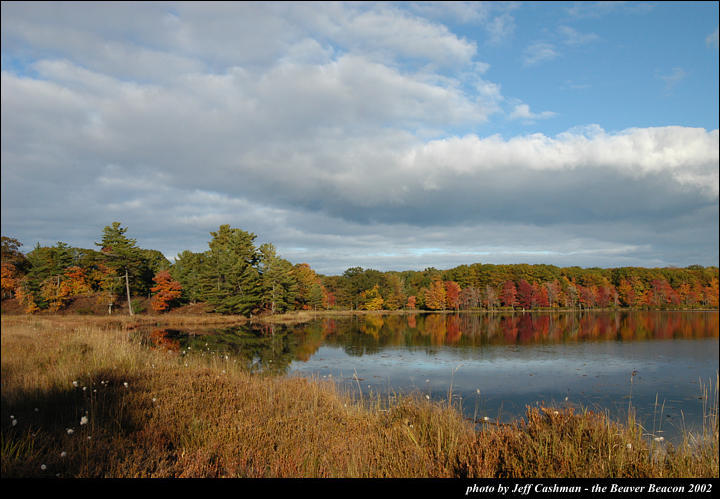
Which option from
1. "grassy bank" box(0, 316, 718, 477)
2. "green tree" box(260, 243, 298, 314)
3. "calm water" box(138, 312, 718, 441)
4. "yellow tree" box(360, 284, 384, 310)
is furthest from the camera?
"yellow tree" box(360, 284, 384, 310)

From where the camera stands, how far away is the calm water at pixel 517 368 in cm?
1278

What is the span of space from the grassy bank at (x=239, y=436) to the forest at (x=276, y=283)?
0.74 meters

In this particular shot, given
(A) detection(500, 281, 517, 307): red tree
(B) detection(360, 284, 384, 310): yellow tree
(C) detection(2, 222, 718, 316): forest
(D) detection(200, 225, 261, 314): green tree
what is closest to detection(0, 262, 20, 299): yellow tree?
(C) detection(2, 222, 718, 316): forest

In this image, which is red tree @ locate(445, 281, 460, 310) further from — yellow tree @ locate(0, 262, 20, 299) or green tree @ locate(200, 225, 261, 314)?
yellow tree @ locate(0, 262, 20, 299)

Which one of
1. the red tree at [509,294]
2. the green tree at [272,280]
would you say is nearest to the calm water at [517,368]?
the green tree at [272,280]

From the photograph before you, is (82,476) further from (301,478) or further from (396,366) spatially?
(396,366)

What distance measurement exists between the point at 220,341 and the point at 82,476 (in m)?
27.0

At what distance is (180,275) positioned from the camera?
61.8 meters

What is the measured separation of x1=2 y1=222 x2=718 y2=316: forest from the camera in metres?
5.55

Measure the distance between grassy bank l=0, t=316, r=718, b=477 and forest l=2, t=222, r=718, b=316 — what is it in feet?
2.43

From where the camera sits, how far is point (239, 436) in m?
6.24

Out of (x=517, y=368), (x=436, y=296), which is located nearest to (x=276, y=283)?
(x=517, y=368)

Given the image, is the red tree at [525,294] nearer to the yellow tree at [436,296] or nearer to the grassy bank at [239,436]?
the yellow tree at [436,296]

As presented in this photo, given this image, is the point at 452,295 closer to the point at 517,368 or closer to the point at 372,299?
the point at 372,299
